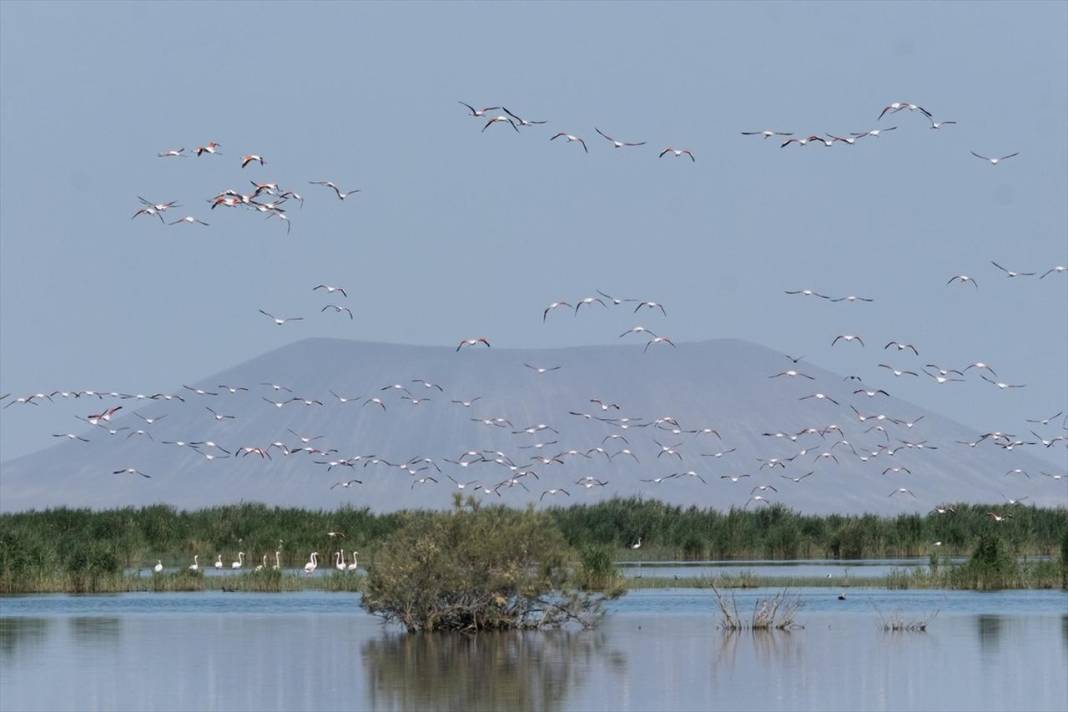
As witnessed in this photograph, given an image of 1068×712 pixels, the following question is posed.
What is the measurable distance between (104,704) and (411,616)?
9944 millimetres

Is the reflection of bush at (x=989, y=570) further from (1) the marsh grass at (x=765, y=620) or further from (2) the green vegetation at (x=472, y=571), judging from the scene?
(2) the green vegetation at (x=472, y=571)

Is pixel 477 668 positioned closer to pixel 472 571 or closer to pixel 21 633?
pixel 472 571

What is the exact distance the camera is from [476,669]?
30.6 metres

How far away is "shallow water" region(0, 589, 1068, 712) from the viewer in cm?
2739

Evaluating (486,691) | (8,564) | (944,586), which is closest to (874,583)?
(944,586)

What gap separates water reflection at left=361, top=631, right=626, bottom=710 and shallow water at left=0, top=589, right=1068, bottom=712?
0.04 metres

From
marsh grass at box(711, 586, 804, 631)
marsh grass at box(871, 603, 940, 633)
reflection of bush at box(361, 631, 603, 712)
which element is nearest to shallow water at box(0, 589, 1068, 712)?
reflection of bush at box(361, 631, 603, 712)

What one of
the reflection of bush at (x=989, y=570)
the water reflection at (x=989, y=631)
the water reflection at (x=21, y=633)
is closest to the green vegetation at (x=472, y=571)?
the water reflection at (x=21, y=633)

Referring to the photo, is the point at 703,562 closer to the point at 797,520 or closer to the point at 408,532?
the point at 797,520

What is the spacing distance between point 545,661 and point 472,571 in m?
3.75

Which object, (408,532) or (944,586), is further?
(944,586)

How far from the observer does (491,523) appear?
117 ft

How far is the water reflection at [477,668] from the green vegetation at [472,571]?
386 millimetres

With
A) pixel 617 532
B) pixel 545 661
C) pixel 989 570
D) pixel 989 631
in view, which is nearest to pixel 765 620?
pixel 989 631
